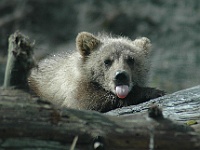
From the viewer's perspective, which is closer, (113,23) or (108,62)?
(108,62)

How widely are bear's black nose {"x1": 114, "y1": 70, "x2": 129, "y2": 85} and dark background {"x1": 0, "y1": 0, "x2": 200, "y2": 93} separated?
277 inches

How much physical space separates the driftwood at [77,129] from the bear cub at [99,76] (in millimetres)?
2337

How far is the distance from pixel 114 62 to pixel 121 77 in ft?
1.22

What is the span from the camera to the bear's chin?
7.58 meters

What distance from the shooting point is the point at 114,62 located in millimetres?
8039

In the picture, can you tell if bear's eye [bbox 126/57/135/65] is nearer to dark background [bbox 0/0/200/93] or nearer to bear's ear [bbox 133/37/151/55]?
bear's ear [bbox 133/37/151/55]

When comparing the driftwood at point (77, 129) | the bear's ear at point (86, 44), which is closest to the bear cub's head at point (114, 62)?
the bear's ear at point (86, 44)

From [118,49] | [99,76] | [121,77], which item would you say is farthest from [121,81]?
[118,49]

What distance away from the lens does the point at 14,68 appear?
509cm

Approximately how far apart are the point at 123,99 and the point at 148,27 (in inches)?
344

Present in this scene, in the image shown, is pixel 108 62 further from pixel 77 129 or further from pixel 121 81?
pixel 77 129

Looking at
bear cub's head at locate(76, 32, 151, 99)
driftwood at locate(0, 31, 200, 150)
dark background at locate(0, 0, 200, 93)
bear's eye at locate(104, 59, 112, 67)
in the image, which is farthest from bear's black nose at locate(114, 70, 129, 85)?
dark background at locate(0, 0, 200, 93)

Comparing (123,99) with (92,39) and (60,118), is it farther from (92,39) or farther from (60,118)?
(60,118)

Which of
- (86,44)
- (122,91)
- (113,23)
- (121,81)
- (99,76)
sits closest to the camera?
(122,91)
